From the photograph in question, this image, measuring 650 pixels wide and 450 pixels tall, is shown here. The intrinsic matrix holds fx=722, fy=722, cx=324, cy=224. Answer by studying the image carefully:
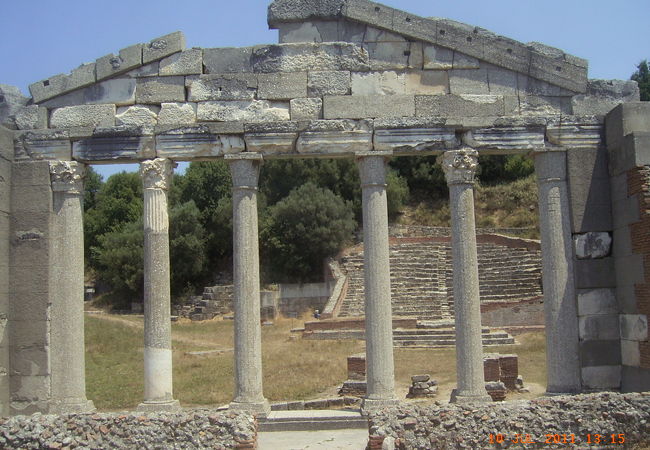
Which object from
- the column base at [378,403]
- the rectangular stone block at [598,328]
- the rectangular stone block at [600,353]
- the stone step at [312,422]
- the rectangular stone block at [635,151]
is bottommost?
the stone step at [312,422]

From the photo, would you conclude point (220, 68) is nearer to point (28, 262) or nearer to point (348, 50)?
point (348, 50)

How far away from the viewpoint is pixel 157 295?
1323cm

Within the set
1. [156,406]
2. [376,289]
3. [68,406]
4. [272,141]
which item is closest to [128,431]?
[156,406]

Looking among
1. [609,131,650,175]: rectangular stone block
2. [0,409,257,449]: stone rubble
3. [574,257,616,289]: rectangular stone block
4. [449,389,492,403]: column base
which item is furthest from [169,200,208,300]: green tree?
[0,409,257,449]: stone rubble

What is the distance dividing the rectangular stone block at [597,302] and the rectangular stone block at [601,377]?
1.01 metres

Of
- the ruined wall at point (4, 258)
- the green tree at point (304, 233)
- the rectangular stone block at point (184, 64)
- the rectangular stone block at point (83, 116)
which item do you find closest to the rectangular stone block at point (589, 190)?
the rectangular stone block at point (184, 64)

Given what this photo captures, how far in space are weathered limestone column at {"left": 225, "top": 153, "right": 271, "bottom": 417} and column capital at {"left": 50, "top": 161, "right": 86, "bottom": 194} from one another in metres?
2.92

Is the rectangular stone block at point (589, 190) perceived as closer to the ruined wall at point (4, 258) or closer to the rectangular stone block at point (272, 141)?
the rectangular stone block at point (272, 141)

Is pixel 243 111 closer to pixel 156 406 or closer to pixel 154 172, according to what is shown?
pixel 154 172

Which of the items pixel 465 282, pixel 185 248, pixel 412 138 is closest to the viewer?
pixel 465 282

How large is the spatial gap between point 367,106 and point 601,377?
21.4 feet

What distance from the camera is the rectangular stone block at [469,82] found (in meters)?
13.7

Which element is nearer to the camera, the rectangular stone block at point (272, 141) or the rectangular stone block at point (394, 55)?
the rectangular stone block at point (272, 141)

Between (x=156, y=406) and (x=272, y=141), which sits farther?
(x=272, y=141)
